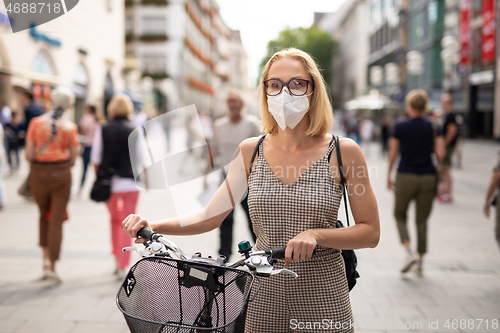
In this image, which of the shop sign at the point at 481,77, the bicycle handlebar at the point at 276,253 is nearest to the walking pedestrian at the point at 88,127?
the bicycle handlebar at the point at 276,253

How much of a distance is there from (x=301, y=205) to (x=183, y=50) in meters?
37.5

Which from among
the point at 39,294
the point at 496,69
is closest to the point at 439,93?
the point at 496,69

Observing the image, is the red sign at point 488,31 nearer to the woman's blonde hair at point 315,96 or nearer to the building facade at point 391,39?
the building facade at point 391,39

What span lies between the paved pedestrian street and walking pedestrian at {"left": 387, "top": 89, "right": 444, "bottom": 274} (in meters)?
0.44

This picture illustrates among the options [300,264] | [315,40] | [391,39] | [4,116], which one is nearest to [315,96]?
[300,264]

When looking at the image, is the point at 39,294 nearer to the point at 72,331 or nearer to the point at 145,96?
the point at 72,331

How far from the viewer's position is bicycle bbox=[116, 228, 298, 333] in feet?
4.65

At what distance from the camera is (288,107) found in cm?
186

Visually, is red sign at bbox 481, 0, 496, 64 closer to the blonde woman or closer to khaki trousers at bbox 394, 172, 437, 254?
khaki trousers at bbox 394, 172, 437, 254

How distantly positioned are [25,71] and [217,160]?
53.6 feet

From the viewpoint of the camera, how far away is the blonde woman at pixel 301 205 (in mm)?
1782

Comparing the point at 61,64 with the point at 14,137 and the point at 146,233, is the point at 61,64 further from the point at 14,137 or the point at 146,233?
the point at 146,233

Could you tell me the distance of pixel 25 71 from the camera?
1620 cm

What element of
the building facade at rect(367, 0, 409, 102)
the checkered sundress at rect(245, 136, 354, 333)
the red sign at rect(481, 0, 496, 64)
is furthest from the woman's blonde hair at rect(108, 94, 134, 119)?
the building facade at rect(367, 0, 409, 102)
